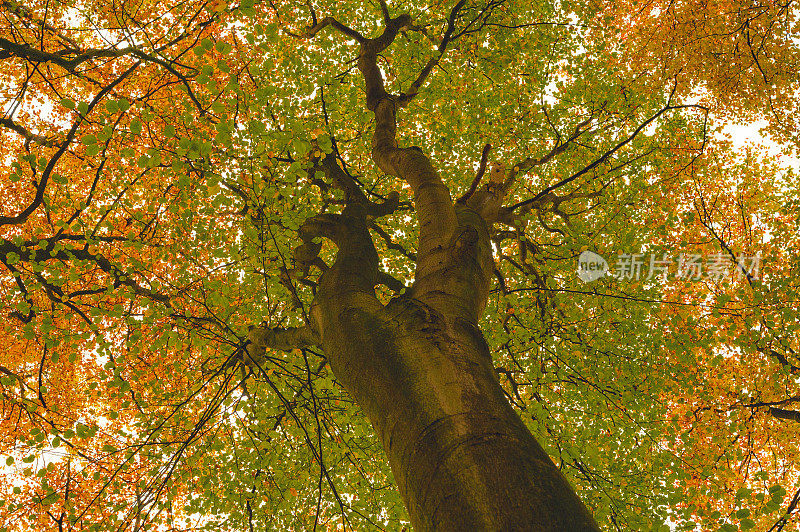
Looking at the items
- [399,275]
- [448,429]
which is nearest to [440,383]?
[448,429]

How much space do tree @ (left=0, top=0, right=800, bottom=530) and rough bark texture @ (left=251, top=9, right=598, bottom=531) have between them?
18 millimetres

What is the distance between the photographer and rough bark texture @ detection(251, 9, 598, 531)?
1982 millimetres

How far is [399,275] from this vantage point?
10398 mm

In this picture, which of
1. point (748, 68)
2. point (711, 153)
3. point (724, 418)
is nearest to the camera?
point (748, 68)

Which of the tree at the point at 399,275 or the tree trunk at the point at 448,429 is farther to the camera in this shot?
the tree at the point at 399,275

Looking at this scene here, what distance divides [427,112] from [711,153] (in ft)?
25.1

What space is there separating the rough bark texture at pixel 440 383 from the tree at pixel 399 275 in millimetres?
18

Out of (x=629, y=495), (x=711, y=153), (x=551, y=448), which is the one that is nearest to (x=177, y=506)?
(x=551, y=448)

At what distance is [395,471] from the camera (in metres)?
2.61

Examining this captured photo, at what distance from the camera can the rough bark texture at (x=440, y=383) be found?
6.50 ft

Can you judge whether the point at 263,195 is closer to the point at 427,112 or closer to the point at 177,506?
the point at 427,112

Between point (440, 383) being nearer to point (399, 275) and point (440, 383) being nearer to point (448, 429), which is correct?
point (448, 429)

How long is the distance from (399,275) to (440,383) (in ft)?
25.5

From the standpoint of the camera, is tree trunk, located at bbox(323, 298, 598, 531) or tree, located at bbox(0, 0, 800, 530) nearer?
tree trunk, located at bbox(323, 298, 598, 531)
